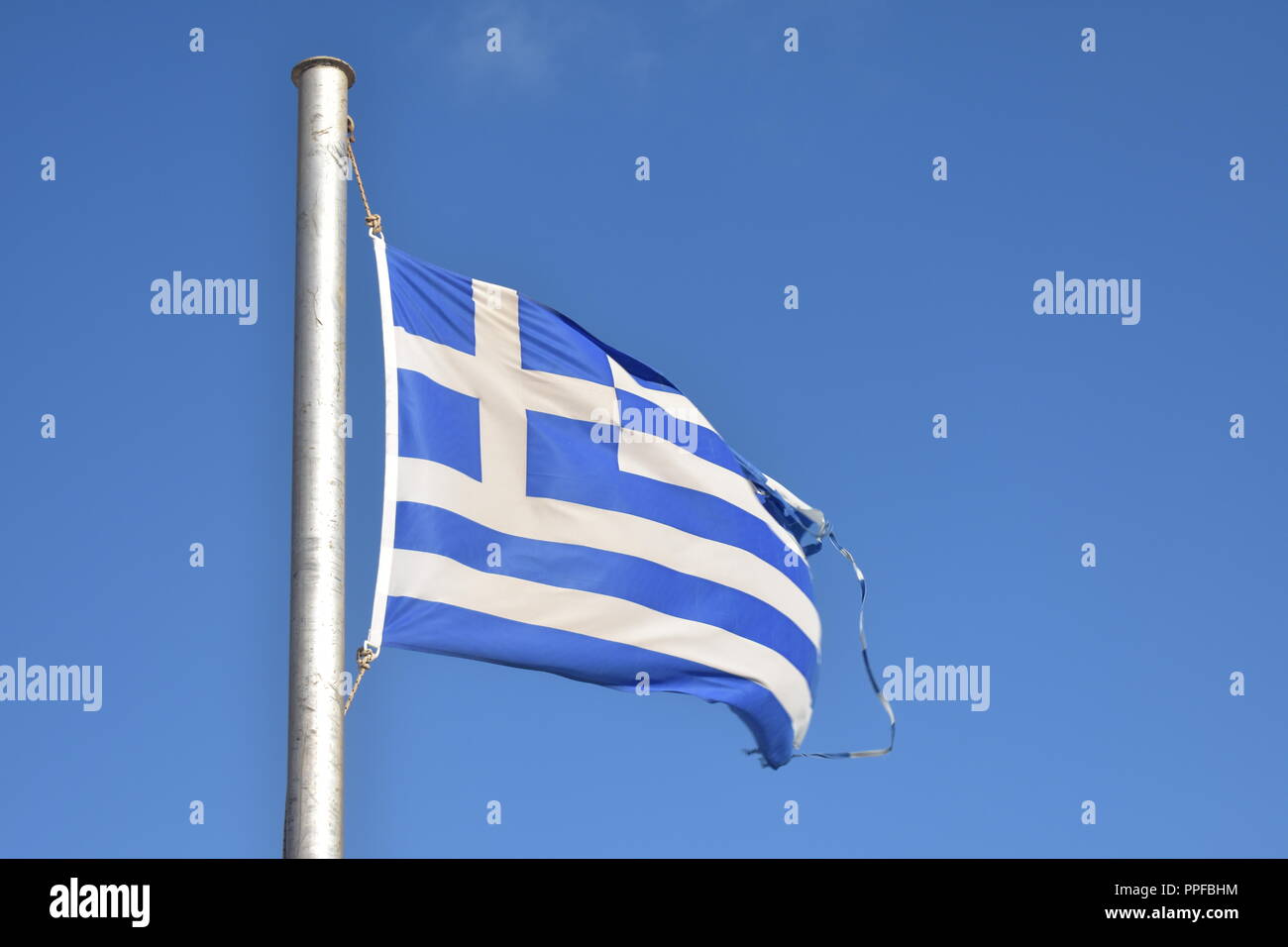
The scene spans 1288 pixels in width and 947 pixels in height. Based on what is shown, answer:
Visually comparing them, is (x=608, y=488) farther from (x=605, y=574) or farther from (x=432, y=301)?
(x=432, y=301)

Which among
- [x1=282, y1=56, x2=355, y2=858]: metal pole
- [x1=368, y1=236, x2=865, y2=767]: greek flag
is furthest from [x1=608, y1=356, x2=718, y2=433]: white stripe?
[x1=282, y1=56, x2=355, y2=858]: metal pole

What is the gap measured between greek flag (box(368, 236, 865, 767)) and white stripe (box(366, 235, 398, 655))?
14 millimetres

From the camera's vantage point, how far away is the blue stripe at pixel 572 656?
12.0m

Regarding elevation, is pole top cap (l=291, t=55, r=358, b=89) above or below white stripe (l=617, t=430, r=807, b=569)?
above

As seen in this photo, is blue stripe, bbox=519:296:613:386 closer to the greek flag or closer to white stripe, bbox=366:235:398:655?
the greek flag

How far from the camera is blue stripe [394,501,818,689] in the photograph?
40.5ft

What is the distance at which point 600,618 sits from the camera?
1353cm

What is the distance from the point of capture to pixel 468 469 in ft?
42.3

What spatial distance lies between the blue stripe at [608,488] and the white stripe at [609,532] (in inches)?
3.1

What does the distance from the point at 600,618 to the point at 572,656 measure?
473 mm

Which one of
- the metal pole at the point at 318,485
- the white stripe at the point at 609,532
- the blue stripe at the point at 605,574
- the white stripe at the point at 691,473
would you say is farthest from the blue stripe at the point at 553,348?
the metal pole at the point at 318,485
